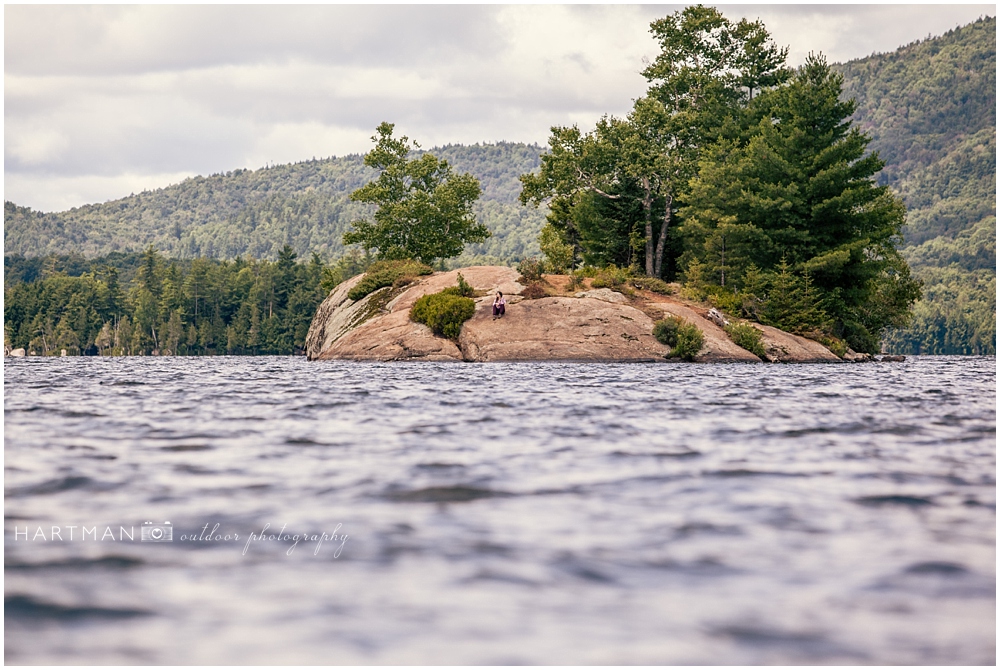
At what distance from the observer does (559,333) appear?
44344 millimetres

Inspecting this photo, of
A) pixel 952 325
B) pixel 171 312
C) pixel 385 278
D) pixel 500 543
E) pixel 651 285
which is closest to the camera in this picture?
pixel 500 543

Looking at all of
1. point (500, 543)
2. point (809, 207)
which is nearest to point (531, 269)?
point (809, 207)

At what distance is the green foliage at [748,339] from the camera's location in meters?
45.1

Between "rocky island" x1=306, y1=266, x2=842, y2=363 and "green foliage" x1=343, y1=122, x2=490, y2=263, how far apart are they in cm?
2327

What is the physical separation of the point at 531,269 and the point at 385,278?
11165 millimetres

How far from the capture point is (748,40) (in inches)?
2611

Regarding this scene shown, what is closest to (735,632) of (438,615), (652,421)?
(438,615)

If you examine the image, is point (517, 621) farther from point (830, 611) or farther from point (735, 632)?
point (830, 611)

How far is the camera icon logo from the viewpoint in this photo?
7.72 metres

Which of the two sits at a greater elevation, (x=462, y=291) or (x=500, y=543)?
(x=462, y=291)

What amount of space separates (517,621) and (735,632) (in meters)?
1.30

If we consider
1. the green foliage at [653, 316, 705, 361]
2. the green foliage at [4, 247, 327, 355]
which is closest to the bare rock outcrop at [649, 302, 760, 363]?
the green foliage at [653, 316, 705, 361]

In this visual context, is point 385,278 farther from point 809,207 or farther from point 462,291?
point 809,207

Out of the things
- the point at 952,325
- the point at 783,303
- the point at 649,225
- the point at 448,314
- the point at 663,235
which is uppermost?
the point at 649,225
